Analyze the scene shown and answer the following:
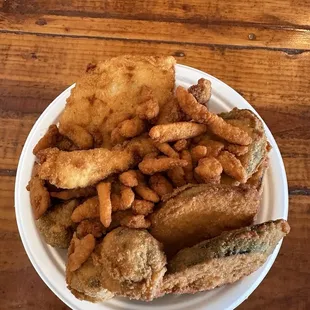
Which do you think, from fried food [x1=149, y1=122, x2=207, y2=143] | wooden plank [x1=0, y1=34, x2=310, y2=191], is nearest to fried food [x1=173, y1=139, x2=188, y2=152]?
fried food [x1=149, y1=122, x2=207, y2=143]

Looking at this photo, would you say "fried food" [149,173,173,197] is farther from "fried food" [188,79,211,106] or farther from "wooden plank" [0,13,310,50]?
"wooden plank" [0,13,310,50]

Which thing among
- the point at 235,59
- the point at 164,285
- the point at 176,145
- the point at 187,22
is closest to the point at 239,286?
the point at 164,285

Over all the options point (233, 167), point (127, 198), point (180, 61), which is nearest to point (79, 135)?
point (127, 198)

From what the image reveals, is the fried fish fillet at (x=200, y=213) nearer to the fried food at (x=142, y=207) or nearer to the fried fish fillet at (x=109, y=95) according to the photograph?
the fried food at (x=142, y=207)

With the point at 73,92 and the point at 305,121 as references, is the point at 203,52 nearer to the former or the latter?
the point at 305,121

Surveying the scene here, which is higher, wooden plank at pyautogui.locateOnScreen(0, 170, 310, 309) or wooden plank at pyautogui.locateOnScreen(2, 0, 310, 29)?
wooden plank at pyautogui.locateOnScreen(2, 0, 310, 29)

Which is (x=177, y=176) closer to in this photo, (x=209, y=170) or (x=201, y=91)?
(x=209, y=170)
